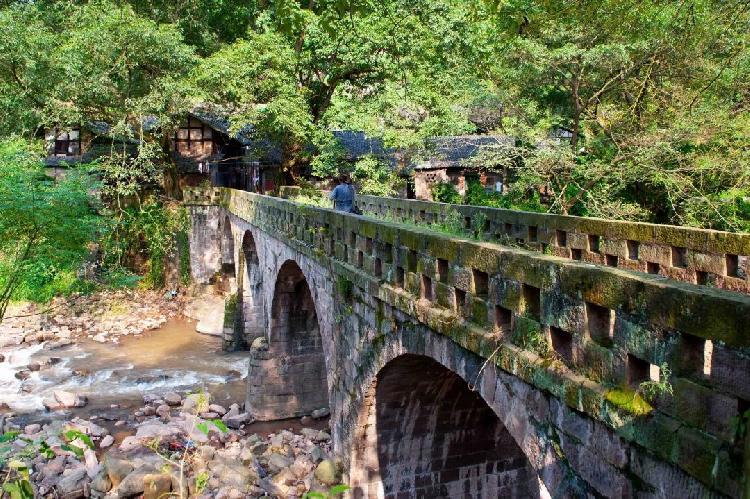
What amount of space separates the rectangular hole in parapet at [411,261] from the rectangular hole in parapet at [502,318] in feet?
6.49

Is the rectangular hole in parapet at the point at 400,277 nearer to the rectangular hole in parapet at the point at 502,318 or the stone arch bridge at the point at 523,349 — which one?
the stone arch bridge at the point at 523,349

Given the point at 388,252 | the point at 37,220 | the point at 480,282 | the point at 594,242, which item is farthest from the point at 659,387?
the point at 37,220

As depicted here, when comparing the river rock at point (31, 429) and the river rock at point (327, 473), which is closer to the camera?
the river rock at point (327, 473)

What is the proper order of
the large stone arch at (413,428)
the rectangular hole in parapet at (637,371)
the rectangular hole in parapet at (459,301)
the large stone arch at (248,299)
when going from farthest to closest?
the large stone arch at (248,299)
the large stone arch at (413,428)
the rectangular hole in parapet at (459,301)
the rectangular hole in parapet at (637,371)

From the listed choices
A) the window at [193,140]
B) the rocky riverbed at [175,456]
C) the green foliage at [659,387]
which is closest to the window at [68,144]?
the window at [193,140]

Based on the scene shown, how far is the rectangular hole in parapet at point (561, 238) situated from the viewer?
11.9 metres

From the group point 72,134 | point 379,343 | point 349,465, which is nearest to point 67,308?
point 72,134

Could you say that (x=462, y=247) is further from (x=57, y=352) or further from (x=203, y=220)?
(x=203, y=220)

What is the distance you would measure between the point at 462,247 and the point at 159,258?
88.6 feet

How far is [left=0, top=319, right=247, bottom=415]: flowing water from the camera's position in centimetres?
2009

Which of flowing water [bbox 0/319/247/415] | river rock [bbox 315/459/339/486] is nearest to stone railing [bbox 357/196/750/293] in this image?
river rock [bbox 315/459/339/486]

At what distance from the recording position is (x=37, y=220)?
49.0ft

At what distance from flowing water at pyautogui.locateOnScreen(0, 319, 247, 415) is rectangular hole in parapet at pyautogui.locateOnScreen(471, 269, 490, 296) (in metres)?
15.3

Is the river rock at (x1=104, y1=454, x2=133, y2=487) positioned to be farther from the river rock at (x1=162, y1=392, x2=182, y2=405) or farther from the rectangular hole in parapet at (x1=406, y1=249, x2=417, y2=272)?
the rectangular hole in parapet at (x1=406, y1=249, x2=417, y2=272)
